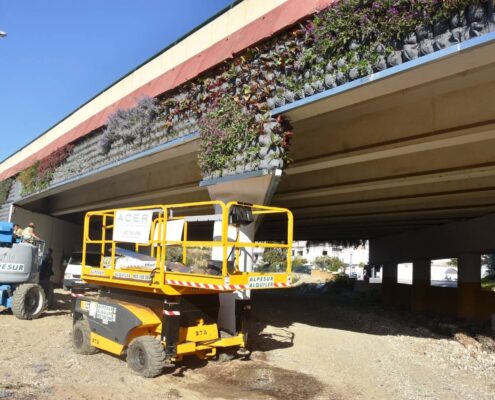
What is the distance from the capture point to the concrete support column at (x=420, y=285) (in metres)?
22.6

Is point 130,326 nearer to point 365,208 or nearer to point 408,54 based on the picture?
point 408,54

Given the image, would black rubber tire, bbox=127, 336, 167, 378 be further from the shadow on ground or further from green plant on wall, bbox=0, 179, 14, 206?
green plant on wall, bbox=0, 179, 14, 206

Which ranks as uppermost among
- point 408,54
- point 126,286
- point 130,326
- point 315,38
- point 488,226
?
point 315,38

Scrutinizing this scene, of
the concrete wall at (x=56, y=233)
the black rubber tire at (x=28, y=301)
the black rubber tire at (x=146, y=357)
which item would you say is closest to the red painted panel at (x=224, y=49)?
the black rubber tire at (x=28, y=301)

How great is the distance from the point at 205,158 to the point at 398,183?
5093mm

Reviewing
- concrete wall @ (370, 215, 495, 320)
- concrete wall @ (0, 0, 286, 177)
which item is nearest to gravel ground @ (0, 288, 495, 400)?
concrete wall @ (370, 215, 495, 320)

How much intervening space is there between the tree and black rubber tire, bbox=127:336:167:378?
68812mm

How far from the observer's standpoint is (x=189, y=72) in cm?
1220

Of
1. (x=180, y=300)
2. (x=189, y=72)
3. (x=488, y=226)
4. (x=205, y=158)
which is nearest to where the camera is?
(x=180, y=300)

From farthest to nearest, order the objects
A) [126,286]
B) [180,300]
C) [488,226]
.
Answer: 1. [488,226]
2. [126,286]
3. [180,300]

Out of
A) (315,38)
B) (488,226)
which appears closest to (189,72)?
(315,38)

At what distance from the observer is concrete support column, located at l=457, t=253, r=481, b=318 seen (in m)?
19.3

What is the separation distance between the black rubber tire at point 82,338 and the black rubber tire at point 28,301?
14.3 feet

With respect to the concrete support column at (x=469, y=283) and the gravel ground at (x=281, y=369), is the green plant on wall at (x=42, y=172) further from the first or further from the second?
the concrete support column at (x=469, y=283)
